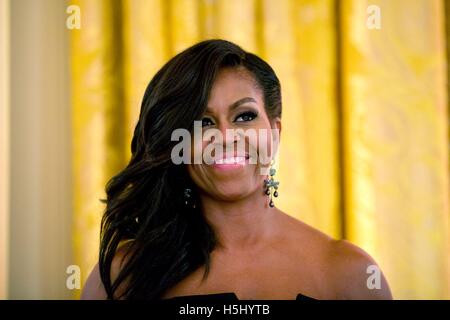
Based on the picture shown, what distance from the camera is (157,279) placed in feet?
4.41

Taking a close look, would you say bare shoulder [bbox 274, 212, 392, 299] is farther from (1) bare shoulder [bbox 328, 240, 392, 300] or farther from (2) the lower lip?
(2) the lower lip

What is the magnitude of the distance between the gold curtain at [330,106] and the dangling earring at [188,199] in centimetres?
40

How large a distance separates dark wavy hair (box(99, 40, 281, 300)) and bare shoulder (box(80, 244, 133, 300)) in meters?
0.01

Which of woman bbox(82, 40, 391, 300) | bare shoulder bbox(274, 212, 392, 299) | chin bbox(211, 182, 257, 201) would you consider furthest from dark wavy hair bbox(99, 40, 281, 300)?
bare shoulder bbox(274, 212, 392, 299)

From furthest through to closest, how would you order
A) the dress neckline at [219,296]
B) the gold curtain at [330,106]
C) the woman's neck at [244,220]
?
the gold curtain at [330,106] < the woman's neck at [244,220] < the dress neckline at [219,296]

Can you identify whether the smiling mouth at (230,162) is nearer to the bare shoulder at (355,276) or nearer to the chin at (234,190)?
the chin at (234,190)

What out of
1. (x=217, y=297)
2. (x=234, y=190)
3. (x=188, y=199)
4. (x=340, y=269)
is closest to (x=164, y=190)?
(x=188, y=199)

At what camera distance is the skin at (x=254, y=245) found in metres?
1.31

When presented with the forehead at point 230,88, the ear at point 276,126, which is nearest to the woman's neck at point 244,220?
the ear at point 276,126

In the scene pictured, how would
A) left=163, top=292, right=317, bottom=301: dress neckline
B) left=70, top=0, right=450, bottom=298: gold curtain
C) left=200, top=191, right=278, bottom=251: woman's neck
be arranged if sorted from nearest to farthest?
left=163, top=292, right=317, bottom=301: dress neckline → left=200, top=191, right=278, bottom=251: woman's neck → left=70, top=0, right=450, bottom=298: gold curtain

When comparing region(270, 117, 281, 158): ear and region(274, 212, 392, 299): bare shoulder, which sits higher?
region(270, 117, 281, 158): ear

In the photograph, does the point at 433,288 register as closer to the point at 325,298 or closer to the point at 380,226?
the point at 380,226

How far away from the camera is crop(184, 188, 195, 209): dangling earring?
1.39 m
